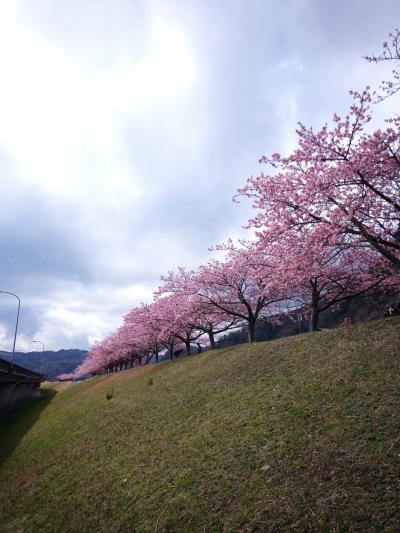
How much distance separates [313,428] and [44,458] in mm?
13115

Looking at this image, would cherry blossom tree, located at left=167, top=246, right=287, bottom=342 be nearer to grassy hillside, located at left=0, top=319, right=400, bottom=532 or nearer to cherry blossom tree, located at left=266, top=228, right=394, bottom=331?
cherry blossom tree, located at left=266, top=228, right=394, bottom=331

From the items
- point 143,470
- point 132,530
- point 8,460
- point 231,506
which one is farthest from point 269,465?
point 8,460

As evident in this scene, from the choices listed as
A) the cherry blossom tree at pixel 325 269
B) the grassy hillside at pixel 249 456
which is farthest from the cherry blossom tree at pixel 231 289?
the grassy hillside at pixel 249 456

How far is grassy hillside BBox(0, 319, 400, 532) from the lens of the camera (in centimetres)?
615

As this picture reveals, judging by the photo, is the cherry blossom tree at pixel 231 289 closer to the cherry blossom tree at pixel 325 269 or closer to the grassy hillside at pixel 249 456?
the cherry blossom tree at pixel 325 269

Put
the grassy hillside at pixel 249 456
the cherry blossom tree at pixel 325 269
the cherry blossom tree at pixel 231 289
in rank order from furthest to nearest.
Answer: the cherry blossom tree at pixel 231 289
the cherry blossom tree at pixel 325 269
the grassy hillside at pixel 249 456

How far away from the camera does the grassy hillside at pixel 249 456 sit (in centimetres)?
615

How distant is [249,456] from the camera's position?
8.27 meters

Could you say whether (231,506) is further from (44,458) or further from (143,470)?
(44,458)

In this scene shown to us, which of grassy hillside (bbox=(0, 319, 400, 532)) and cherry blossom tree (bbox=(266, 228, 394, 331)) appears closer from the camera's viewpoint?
grassy hillside (bbox=(0, 319, 400, 532))

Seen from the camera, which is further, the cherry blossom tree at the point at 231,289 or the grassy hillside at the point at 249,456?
the cherry blossom tree at the point at 231,289

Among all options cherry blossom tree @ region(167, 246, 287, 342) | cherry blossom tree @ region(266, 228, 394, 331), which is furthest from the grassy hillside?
cherry blossom tree @ region(167, 246, 287, 342)

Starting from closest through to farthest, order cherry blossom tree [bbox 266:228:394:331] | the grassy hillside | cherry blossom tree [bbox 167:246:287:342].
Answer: the grassy hillside → cherry blossom tree [bbox 266:228:394:331] → cherry blossom tree [bbox 167:246:287:342]

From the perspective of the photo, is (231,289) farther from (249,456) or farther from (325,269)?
(249,456)
